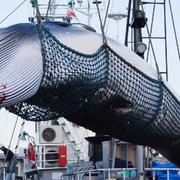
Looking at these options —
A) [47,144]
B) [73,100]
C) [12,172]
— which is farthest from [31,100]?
[47,144]

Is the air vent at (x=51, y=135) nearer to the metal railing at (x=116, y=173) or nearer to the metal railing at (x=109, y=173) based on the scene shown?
the metal railing at (x=109, y=173)

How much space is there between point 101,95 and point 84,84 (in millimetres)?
319

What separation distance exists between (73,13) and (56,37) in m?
19.5

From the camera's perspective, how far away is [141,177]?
13.2m

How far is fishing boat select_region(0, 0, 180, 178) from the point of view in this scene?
21.0ft

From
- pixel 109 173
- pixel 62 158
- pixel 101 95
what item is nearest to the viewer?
pixel 101 95

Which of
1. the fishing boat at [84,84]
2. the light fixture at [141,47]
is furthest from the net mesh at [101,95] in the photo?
the light fixture at [141,47]

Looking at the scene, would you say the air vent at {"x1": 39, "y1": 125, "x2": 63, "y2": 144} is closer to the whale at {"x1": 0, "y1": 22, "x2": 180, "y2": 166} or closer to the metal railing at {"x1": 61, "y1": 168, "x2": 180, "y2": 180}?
the metal railing at {"x1": 61, "y1": 168, "x2": 180, "y2": 180}

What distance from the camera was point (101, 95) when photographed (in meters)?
7.18

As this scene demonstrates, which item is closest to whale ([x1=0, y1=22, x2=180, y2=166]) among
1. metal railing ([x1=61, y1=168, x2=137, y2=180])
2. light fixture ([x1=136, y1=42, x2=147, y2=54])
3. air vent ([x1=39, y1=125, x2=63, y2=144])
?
light fixture ([x1=136, y1=42, x2=147, y2=54])

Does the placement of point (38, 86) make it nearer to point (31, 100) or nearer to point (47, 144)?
point (31, 100)

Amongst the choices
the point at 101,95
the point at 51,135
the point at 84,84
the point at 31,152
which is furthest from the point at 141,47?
the point at 51,135

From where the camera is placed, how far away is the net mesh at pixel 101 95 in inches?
266

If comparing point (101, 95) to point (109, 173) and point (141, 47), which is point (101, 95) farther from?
point (109, 173)
